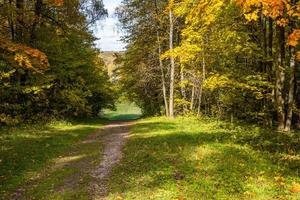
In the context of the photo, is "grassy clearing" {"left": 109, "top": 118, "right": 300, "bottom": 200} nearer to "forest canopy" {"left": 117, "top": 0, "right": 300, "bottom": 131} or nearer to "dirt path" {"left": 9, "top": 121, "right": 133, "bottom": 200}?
"dirt path" {"left": 9, "top": 121, "right": 133, "bottom": 200}

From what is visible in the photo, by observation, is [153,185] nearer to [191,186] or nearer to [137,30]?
[191,186]

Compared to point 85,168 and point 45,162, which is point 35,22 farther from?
point 85,168

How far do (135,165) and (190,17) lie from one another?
220 inches

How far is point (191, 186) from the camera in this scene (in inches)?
460

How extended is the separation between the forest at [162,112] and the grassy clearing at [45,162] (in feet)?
0.15

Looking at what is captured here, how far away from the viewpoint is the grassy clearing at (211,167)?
1127 cm

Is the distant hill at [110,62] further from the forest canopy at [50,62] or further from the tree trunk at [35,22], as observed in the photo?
the tree trunk at [35,22]

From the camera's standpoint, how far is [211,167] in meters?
13.7

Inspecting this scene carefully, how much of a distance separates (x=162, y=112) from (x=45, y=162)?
1031 inches

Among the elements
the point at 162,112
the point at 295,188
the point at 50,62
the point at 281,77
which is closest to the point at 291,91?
the point at 281,77

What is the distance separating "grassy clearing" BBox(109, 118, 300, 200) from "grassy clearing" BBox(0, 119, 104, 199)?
4.49 ft

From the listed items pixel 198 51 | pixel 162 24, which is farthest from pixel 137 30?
pixel 198 51

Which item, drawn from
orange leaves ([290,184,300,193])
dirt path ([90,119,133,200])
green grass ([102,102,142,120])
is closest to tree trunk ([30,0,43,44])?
dirt path ([90,119,133,200])

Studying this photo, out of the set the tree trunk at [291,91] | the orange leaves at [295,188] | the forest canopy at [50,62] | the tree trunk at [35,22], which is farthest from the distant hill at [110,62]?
the orange leaves at [295,188]
